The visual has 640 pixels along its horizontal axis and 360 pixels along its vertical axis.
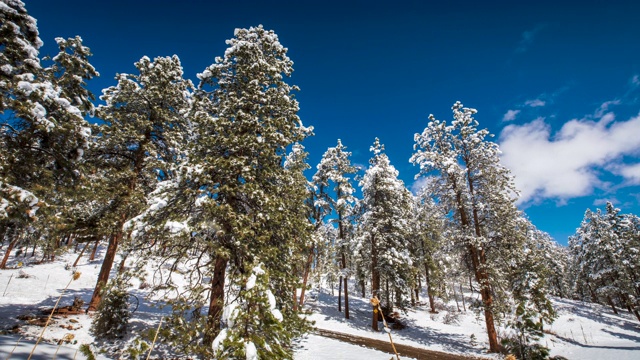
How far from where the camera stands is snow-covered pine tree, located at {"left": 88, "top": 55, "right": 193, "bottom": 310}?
499 inches

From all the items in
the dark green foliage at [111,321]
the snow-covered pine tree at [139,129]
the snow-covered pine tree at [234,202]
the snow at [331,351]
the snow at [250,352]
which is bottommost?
the snow at [331,351]

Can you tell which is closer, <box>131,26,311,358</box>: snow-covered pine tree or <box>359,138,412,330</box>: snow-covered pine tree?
<box>131,26,311,358</box>: snow-covered pine tree

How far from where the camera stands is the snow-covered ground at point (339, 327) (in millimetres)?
10016

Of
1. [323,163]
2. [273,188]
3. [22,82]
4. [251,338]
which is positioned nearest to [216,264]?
[273,188]

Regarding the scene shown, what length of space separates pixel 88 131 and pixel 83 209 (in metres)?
5.46

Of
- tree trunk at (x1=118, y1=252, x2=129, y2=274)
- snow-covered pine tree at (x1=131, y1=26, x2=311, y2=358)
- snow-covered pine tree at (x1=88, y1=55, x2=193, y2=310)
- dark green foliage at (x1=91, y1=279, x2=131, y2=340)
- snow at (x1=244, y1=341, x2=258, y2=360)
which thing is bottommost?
dark green foliage at (x1=91, y1=279, x2=131, y2=340)

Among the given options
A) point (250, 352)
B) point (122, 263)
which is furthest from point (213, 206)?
point (250, 352)

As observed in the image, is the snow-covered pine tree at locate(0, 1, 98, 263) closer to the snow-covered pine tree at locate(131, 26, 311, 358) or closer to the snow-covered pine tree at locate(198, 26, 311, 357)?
the snow-covered pine tree at locate(131, 26, 311, 358)

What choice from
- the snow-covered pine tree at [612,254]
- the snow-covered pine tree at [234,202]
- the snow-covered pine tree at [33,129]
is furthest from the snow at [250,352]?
the snow-covered pine tree at [612,254]

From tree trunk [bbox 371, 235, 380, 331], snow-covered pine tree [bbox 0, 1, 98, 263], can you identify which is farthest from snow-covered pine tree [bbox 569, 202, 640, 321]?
snow-covered pine tree [bbox 0, 1, 98, 263]

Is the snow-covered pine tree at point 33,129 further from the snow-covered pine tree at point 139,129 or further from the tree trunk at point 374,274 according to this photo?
the tree trunk at point 374,274

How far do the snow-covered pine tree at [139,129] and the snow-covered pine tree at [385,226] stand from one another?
1334cm

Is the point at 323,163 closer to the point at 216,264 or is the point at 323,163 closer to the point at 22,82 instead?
the point at 216,264

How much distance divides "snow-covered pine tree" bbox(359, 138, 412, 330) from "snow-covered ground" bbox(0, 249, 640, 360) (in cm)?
384
